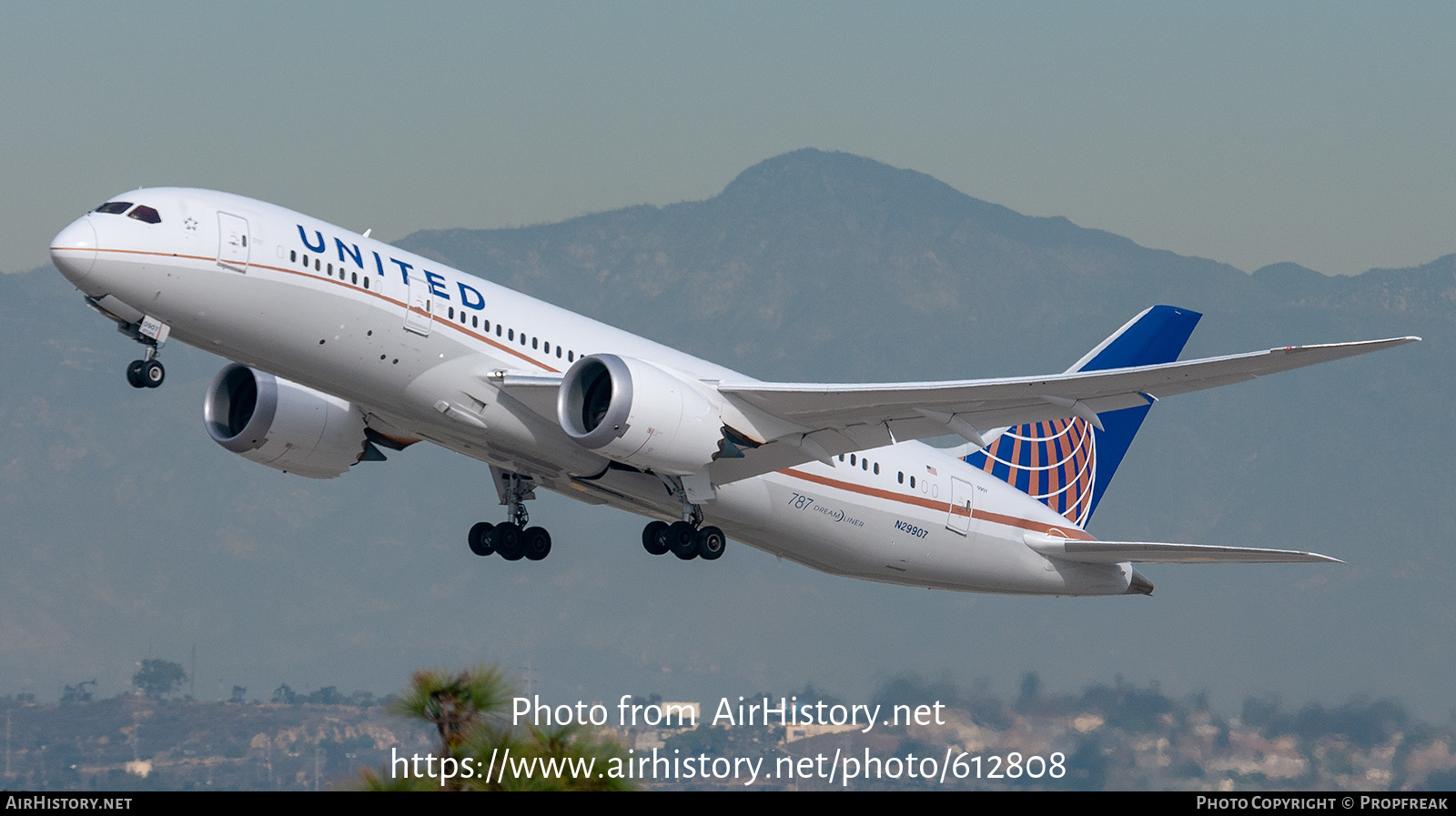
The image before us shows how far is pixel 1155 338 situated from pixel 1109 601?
92447mm

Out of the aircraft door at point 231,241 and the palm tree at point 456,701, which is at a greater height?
the aircraft door at point 231,241

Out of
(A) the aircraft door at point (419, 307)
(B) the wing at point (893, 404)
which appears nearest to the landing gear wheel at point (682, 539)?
(B) the wing at point (893, 404)

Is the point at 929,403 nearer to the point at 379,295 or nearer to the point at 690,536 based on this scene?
the point at 690,536

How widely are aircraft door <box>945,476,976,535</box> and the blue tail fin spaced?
8.87 feet

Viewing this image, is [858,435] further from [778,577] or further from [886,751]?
[778,577]

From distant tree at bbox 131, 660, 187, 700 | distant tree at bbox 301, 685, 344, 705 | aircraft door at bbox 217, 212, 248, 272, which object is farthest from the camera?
distant tree at bbox 131, 660, 187, 700

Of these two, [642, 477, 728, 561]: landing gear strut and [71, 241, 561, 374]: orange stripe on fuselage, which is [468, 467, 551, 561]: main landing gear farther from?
[71, 241, 561, 374]: orange stripe on fuselage

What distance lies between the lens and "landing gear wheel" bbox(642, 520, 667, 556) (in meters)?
32.1

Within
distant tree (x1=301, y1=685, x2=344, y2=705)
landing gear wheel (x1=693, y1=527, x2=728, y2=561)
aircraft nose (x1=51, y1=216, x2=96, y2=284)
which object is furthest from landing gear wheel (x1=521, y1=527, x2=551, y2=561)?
distant tree (x1=301, y1=685, x2=344, y2=705)

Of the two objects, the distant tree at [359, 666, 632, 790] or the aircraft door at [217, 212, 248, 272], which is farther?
the aircraft door at [217, 212, 248, 272]

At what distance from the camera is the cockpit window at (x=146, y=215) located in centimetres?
2669

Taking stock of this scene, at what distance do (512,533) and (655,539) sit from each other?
156 inches

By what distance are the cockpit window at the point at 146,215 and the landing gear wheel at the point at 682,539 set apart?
10318 mm

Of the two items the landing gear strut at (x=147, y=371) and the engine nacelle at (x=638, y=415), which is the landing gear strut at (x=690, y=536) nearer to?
the engine nacelle at (x=638, y=415)
